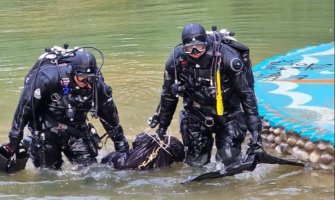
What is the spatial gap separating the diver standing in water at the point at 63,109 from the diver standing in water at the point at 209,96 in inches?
21.3

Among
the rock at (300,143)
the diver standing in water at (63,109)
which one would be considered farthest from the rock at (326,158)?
the diver standing in water at (63,109)

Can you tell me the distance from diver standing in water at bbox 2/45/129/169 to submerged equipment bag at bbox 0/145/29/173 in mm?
62

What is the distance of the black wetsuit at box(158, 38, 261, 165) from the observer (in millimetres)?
4082

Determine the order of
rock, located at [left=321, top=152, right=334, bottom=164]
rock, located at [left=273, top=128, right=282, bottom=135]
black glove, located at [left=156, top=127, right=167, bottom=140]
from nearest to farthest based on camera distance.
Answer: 1. rock, located at [left=321, top=152, right=334, bottom=164]
2. rock, located at [left=273, top=128, right=282, bottom=135]
3. black glove, located at [left=156, top=127, right=167, bottom=140]

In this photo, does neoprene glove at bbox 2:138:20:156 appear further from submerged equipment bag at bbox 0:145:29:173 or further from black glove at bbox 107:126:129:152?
black glove at bbox 107:126:129:152

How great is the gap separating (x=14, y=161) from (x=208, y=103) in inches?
69.4

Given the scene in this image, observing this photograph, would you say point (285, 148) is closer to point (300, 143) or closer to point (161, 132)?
point (300, 143)

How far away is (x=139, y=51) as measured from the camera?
1034 centimetres

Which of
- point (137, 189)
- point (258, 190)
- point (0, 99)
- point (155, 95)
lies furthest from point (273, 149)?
point (0, 99)

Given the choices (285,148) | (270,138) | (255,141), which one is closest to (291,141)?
(285,148)

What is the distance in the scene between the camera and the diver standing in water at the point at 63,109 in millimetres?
4141

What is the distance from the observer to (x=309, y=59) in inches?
241

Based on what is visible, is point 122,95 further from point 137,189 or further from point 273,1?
point 273,1

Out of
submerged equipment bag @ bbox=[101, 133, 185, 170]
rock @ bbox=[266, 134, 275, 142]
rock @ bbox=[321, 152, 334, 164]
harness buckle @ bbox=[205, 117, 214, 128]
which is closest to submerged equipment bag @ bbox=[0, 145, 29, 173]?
submerged equipment bag @ bbox=[101, 133, 185, 170]
